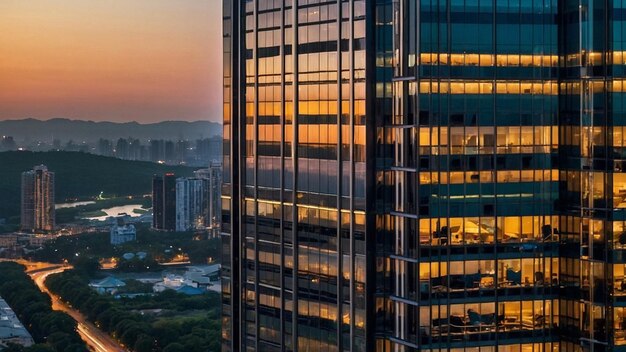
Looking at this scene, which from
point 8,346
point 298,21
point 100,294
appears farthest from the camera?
point 100,294

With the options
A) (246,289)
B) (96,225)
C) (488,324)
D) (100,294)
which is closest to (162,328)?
(100,294)

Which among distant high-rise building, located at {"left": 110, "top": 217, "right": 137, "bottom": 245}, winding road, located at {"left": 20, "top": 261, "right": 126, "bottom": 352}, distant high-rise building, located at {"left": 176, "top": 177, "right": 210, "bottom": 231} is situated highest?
distant high-rise building, located at {"left": 176, "top": 177, "right": 210, "bottom": 231}

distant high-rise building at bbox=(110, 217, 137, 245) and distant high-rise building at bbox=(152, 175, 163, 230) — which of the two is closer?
distant high-rise building at bbox=(110, 217, 137, 245)

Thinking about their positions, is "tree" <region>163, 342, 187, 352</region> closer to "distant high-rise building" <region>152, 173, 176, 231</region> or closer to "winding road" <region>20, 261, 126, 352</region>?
"winding road" <region>20, 261, 126, 352</region>

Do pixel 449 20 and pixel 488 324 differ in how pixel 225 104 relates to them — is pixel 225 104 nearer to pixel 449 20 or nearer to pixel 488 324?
pixel 449 20

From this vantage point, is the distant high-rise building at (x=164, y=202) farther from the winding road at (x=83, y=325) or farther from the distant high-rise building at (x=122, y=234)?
the winding road at (x=83, y=325)

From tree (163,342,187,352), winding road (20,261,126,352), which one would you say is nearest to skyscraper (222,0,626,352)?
tree (163,342,187,352)
